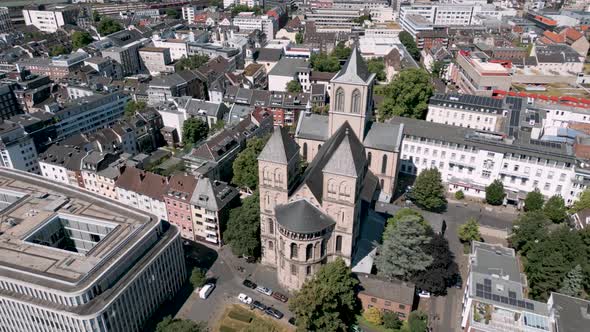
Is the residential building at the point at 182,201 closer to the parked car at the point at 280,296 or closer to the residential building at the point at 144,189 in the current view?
the residential building at the point at 144,189

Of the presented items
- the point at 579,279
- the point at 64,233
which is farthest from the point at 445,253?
the point at 64,233

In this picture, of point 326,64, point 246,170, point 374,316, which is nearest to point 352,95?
point 246,170

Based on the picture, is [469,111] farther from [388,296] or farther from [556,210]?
[388,296]

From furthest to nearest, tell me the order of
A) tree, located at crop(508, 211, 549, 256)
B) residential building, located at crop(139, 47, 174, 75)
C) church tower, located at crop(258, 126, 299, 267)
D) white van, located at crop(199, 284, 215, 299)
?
residential building, located at crop(139, 47, 174, 75) < tree, located at crop(508, 211, 549, 256) < white van, located at crop(199, 284, 215, 299) < church tower, located at crop(258, 126, 299, 267)

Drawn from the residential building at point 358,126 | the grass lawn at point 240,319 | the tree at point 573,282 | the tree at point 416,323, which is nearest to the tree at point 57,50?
the residential building at point 358,126

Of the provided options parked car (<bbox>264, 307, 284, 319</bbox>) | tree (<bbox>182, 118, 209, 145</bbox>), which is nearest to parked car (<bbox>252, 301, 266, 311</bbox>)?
parked car (<bbox>264, 307, 284, 319</bbox>)

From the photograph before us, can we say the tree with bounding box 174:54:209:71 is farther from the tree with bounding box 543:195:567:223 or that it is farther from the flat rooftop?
the tree with bounding box 543:195:567:223

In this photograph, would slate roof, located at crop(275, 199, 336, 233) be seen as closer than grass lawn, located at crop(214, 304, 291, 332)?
Yes
